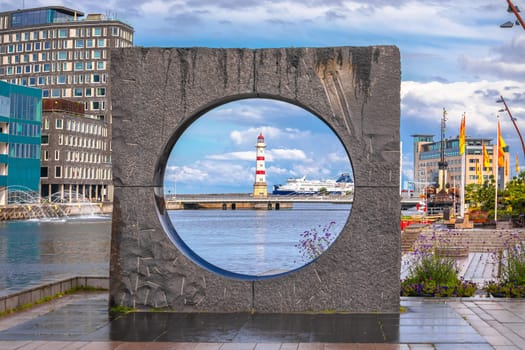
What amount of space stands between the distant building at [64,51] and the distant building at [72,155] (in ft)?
44.1

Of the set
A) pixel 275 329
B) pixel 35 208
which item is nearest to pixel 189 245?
pixel 275 329

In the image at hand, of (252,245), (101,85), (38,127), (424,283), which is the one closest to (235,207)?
(38,127)

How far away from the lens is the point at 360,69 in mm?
10562

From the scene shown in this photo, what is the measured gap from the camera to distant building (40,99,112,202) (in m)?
103

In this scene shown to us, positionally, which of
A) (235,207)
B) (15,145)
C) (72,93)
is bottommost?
(235,207)

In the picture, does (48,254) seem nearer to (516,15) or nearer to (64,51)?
(516,15)

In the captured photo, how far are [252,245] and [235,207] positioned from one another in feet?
241

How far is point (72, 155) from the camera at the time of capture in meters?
106

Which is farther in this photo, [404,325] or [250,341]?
[404,325]

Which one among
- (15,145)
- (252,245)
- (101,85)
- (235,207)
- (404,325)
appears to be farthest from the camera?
(101,85)

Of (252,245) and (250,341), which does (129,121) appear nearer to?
(250,341)

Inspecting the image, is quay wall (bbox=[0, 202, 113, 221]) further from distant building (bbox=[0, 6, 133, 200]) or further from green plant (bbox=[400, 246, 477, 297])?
green plant (bbox=[400, 246, 477, 297])

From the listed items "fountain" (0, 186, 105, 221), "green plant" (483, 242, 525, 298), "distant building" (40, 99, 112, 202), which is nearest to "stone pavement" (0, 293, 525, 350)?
"green plant" (483, 242, 525, 298)

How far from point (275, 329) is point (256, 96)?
3431 mm
